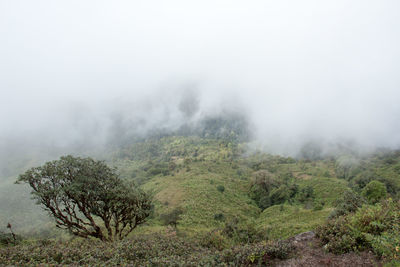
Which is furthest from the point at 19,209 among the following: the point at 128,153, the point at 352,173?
the point at 352,173

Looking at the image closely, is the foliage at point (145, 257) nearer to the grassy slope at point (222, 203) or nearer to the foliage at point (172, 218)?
the grassy slope at point (222, 203)

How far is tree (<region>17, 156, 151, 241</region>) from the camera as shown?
13828 millimetres

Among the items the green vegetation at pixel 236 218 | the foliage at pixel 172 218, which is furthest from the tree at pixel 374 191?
the foliage at pixel 172 218

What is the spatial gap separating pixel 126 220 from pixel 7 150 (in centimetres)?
23758

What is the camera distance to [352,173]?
7388cm

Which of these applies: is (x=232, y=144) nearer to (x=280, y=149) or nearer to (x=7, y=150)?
(x=280, y=149)

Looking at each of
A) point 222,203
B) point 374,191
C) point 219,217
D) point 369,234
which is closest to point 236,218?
point 369,234

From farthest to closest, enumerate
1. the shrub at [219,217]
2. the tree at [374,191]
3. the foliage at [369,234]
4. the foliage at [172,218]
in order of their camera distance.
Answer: the shrub at [219,217] → the tree at [374,191] → the foliage at [172,218] → the foliage at [369,234]

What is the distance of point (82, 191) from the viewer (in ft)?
47.3

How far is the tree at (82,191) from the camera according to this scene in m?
13.8

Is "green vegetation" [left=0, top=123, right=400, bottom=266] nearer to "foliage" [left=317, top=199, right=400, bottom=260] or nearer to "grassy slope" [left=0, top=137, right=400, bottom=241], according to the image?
"foliage" [left=317, top=199, right=400, bottom=260]

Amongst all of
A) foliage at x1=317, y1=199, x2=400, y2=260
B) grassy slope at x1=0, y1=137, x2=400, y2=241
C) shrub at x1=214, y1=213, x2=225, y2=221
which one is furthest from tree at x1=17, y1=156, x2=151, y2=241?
shrub at x1=214, y1=213, x2=225, y2=221

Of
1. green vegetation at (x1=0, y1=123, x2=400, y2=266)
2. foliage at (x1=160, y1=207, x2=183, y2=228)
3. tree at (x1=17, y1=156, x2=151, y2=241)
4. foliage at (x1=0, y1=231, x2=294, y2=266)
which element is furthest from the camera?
foliage at (x1=160, y1=207, x2=183, y2=228)

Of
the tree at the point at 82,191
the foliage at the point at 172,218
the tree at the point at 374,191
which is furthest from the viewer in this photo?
the tree at the point at 374,191
